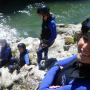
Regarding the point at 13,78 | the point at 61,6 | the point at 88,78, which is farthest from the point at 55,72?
the point at 61,6

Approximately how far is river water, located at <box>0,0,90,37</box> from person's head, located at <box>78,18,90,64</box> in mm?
12071

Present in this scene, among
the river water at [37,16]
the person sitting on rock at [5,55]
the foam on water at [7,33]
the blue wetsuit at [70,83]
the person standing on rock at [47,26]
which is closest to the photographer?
the blue wetsuit at [70,83]

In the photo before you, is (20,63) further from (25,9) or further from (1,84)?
(25,9)

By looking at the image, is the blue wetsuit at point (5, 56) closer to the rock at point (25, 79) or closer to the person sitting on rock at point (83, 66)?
the rock at point (25, 79)

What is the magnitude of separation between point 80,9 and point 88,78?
54.6 feet

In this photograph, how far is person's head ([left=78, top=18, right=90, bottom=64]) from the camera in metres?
1.80

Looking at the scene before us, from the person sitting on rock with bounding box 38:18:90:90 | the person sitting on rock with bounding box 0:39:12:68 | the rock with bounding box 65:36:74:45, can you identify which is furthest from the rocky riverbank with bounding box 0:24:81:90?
the person sitting on rock with bounding box 38:18:90:90

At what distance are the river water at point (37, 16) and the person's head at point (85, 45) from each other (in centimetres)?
1207

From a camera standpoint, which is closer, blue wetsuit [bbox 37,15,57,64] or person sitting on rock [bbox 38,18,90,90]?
person sitting on rock [bbox 38,18,90,90]

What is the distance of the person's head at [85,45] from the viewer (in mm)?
1801

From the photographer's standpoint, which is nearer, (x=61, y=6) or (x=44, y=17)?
(x=44, y=17)

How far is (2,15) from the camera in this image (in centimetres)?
1722

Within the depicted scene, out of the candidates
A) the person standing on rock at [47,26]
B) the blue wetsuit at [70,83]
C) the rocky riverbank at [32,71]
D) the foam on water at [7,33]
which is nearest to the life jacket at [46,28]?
the person standing on rock at [47,26]

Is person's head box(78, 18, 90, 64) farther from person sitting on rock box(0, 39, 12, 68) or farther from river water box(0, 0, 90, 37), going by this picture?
river water box(0, 0, 90, 37)
